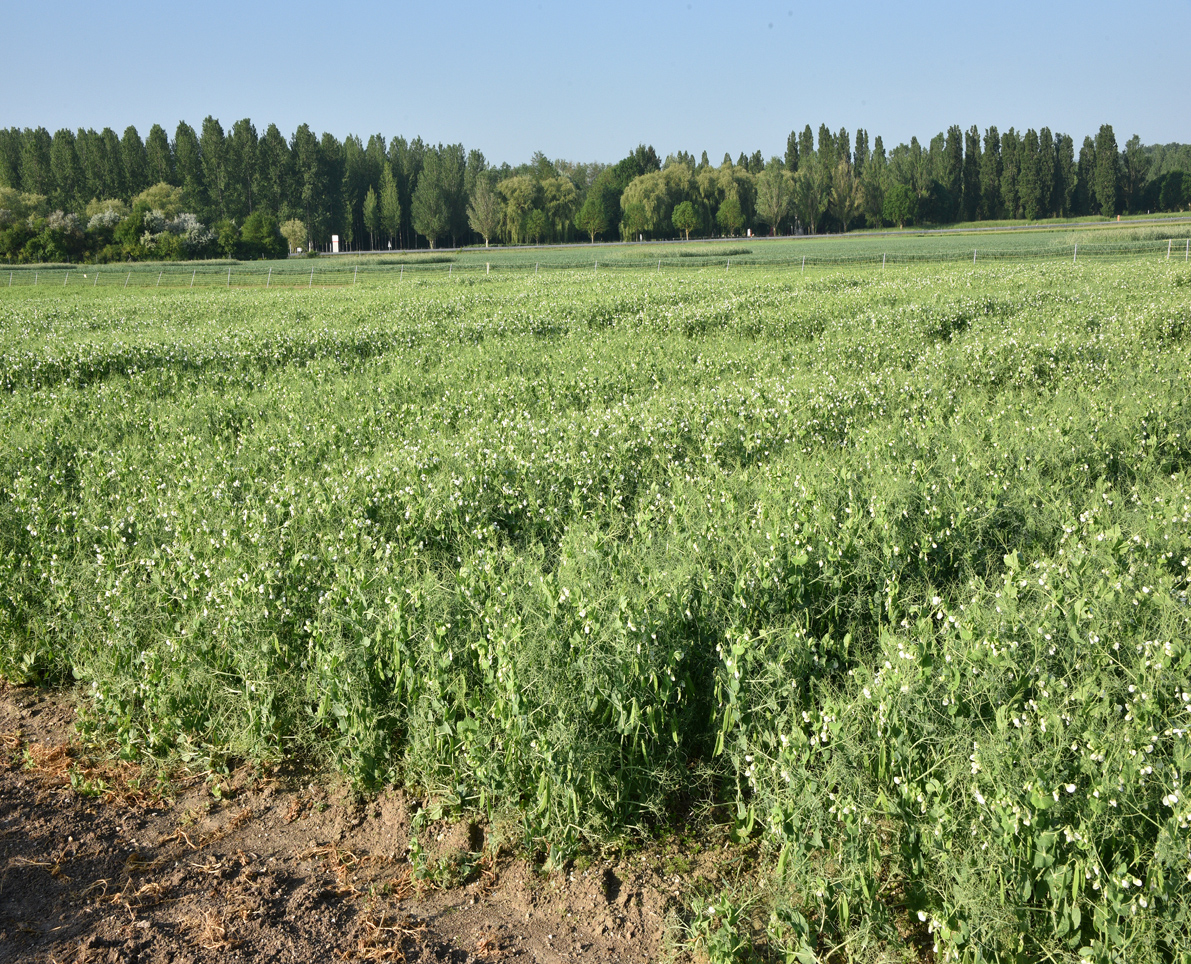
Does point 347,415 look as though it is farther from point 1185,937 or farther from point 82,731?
point 1185,937

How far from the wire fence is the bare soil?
4011 centimetres

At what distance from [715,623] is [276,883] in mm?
2804

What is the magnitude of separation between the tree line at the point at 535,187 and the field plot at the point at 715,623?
9519 centimetres

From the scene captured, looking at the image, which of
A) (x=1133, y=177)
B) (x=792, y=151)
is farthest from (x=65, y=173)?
(x=1133, y=177)

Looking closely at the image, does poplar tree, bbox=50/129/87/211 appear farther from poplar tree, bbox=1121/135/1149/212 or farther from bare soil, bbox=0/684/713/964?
poplar tree, bbox=1121/135/1149/212

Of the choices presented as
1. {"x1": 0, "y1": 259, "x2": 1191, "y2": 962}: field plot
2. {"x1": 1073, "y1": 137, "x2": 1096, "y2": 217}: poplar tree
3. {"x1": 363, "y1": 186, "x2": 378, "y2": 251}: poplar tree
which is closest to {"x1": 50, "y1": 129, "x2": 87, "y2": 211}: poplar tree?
{"x1": 363, "y1": 186, "x2": 378, "y2": 251}: poplar tree

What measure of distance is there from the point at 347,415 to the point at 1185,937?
10694 millimetres

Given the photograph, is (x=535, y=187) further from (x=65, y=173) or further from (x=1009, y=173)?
(x=1009, y=173)

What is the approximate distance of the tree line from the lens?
100188mm

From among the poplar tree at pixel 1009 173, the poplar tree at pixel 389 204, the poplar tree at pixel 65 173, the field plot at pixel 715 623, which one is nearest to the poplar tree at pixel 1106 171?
the poplar tree at pixel 1009 173

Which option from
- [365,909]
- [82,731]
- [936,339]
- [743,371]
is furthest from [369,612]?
[936,339]

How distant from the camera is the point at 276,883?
12.9ft

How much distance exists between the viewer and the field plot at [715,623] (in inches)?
136

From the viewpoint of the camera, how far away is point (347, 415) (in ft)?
37.7
